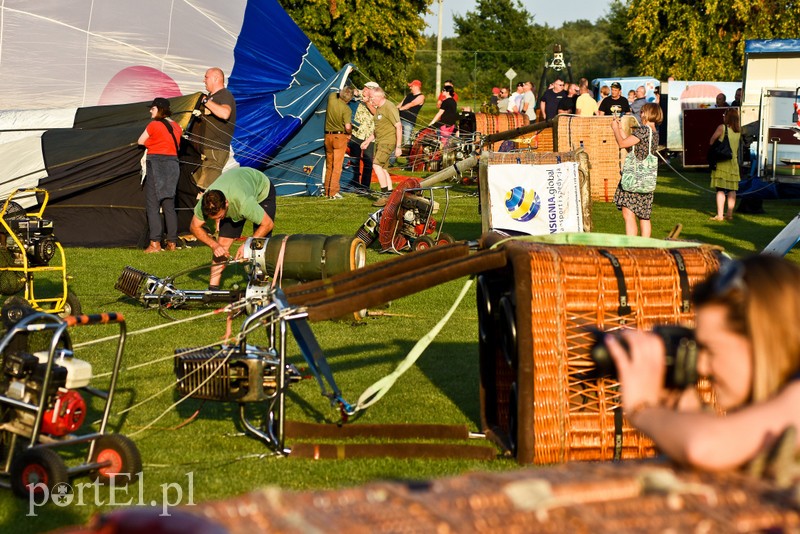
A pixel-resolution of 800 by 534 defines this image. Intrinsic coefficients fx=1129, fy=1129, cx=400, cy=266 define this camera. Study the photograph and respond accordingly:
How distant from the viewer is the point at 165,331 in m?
10.2

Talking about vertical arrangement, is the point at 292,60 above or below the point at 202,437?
above

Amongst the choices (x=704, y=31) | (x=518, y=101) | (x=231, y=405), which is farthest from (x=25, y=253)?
(x=704, y=31)

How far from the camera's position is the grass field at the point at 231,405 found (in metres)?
5.82

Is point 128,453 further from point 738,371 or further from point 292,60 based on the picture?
point 292,60

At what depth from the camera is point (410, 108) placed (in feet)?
92.1

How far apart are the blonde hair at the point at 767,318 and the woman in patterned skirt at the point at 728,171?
58.1 ft

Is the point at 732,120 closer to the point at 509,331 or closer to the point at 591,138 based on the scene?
the point at 591,138

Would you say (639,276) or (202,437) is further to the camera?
(202,437)

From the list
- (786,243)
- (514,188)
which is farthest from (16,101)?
(786,243)

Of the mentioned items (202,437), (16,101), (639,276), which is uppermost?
(16,101)

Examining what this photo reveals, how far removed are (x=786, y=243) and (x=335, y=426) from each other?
240 inches

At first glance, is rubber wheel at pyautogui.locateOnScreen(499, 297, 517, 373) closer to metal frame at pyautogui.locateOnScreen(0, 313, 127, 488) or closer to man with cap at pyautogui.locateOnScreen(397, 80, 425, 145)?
metal frame at pyautogui.locateOnScreen(0, 313, 127, 488)

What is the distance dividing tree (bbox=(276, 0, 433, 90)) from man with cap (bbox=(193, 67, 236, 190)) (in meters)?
19.8

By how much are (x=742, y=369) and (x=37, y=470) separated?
4.09m
